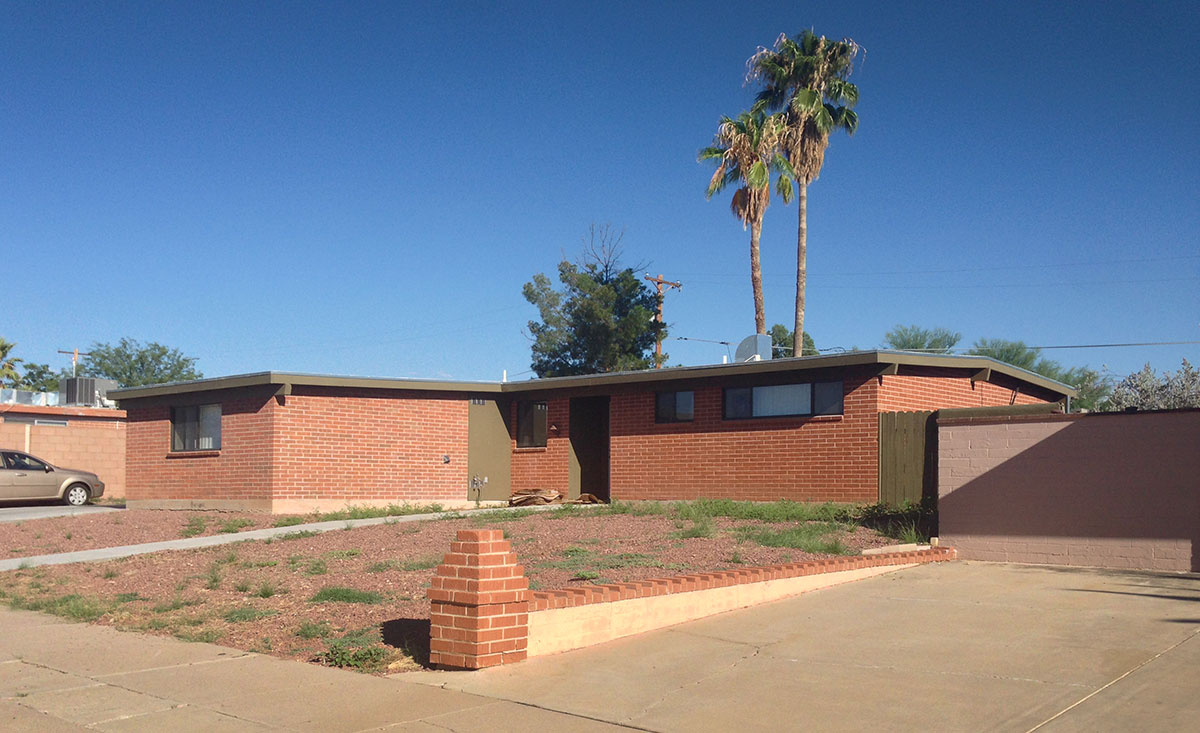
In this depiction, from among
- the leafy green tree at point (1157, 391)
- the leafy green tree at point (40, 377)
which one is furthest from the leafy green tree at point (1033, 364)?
the leafy green tree at point (40, 377)

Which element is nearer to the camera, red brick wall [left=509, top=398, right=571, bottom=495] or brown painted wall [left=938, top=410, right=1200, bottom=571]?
brown painted wall [left=938, top=410, right=1200, bottom=571]

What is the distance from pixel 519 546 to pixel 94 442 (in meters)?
22.7

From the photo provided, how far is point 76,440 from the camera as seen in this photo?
1220 inches

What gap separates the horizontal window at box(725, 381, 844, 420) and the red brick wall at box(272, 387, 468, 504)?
6752 mm

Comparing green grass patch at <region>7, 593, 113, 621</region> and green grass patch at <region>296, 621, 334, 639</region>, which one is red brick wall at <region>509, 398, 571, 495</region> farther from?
green grass patch at <region>296, 621, 334, 639</region>

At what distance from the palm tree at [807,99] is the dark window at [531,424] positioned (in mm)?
9905

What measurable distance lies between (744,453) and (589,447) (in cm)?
508

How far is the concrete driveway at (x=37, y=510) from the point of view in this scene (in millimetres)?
21703

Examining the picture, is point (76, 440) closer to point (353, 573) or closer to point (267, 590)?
point (353, 573)

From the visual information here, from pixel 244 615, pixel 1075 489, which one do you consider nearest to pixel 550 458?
pixel 1075 489

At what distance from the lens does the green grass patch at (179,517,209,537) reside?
1756 centimetres

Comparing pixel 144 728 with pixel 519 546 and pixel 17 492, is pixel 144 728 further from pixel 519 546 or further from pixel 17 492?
pixel 17 492

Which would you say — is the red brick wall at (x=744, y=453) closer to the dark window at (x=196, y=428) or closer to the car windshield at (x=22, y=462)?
the dark window at (x=196, y=428)

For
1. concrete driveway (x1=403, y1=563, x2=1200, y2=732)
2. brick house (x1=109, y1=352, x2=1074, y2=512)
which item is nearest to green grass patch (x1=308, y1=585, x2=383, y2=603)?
concrete driveway (x1=403, y1=563, x2=1200, y2=732)
